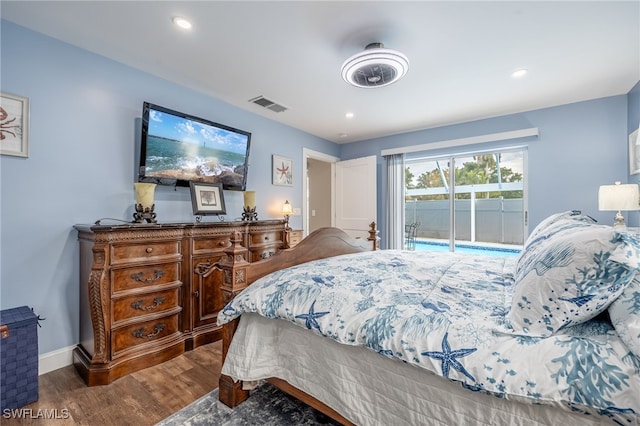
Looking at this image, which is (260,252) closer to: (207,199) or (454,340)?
(207,199)

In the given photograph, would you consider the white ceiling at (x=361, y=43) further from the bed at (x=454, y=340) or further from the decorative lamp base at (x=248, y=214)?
the bed at (x=454, y=340)

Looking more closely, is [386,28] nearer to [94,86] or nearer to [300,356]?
[300,356]

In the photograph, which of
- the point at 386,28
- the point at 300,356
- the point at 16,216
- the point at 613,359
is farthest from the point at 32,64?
the point at 613,359

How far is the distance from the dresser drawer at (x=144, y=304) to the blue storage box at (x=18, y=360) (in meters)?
0.43

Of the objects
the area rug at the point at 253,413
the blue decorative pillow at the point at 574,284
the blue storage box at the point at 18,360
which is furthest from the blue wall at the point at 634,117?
the blue storage box at the point at 18,360

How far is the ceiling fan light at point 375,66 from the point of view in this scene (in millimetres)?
1979

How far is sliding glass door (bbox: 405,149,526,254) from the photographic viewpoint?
151 inches

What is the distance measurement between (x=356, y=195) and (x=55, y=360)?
13.2 ft

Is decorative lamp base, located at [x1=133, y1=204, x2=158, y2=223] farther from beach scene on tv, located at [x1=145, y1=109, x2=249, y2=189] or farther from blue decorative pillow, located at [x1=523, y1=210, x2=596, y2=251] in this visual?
blue decorative pillow, located at [x1=523, y1=210, x2=596, y2=251]

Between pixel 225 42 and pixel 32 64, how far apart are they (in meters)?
1.38

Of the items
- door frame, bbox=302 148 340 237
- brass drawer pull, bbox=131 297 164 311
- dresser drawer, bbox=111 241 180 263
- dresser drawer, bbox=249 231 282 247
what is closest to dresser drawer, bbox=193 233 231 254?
dresser drawer, bbox=111 241 180 263

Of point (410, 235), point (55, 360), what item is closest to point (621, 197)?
point (410, 235)

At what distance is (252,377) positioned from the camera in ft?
4.82

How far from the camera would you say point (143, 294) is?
7.00ft
